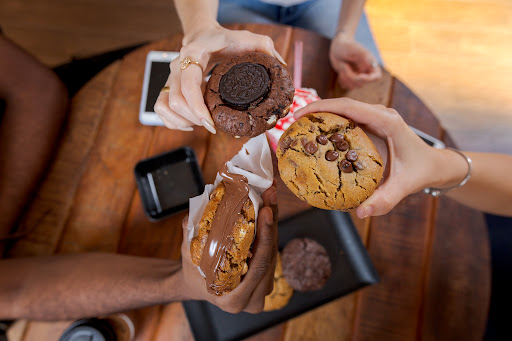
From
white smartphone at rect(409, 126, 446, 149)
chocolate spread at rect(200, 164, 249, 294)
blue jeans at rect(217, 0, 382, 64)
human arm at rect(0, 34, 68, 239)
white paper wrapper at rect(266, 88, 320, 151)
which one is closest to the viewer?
chocolate spread at rect(200, 164, 249, 294)

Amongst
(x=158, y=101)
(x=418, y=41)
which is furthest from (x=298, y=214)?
(x=418, y=41)

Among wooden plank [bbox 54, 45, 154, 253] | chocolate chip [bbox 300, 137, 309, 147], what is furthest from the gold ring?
wooden plank [bbox 54, 45, 154, 253]

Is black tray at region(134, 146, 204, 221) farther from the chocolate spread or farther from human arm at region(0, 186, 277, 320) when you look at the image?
the chocolate spread

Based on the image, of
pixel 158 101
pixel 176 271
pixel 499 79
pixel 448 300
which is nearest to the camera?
pixel 158 101

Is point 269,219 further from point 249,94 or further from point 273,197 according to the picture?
point 249,94

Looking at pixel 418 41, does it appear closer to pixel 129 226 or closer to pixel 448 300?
pixel 448 300

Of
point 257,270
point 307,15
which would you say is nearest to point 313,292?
point 257,270
